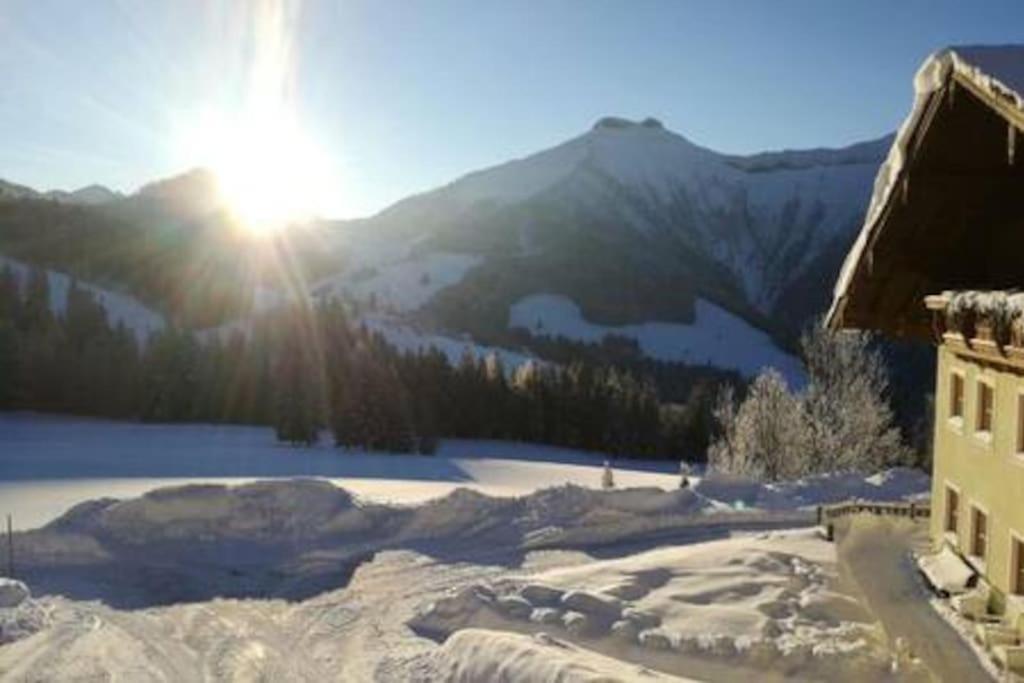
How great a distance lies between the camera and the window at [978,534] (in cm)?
1273

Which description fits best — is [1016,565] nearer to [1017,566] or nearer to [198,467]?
[1017,566]

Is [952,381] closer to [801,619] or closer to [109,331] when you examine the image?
[801,619]

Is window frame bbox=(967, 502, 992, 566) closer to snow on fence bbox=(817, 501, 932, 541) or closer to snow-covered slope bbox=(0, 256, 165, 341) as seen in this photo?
snow on fence bbox=(817, 501, 932, 541)

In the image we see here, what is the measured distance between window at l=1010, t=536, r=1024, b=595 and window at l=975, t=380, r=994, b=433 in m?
1.77

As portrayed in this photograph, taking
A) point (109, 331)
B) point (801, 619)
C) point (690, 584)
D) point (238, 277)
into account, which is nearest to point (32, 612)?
point (690, 584)

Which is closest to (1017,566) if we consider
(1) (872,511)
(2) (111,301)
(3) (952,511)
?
(3) (952,511)

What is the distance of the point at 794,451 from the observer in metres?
46.1

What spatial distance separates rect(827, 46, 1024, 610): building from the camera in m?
10.5

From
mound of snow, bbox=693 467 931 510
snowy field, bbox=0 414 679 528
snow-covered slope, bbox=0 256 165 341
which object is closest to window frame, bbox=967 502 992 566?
mound of snow, bbox=693 467 931 510

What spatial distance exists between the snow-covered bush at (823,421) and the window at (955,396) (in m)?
28.8

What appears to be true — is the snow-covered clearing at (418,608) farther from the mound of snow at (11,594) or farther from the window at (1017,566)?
the window at (1017,566)

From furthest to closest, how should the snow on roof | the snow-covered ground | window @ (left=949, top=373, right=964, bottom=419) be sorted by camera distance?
the snow-covered ground < window @ (left=949, top=373, right=964, bottom=419) < the snow on roof

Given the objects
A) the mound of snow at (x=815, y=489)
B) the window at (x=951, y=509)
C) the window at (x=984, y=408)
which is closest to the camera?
the window at (x=984, y=408)

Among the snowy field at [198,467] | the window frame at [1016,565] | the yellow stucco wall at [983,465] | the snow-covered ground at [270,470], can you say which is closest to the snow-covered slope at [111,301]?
the snow-covered ground at [270,470]
